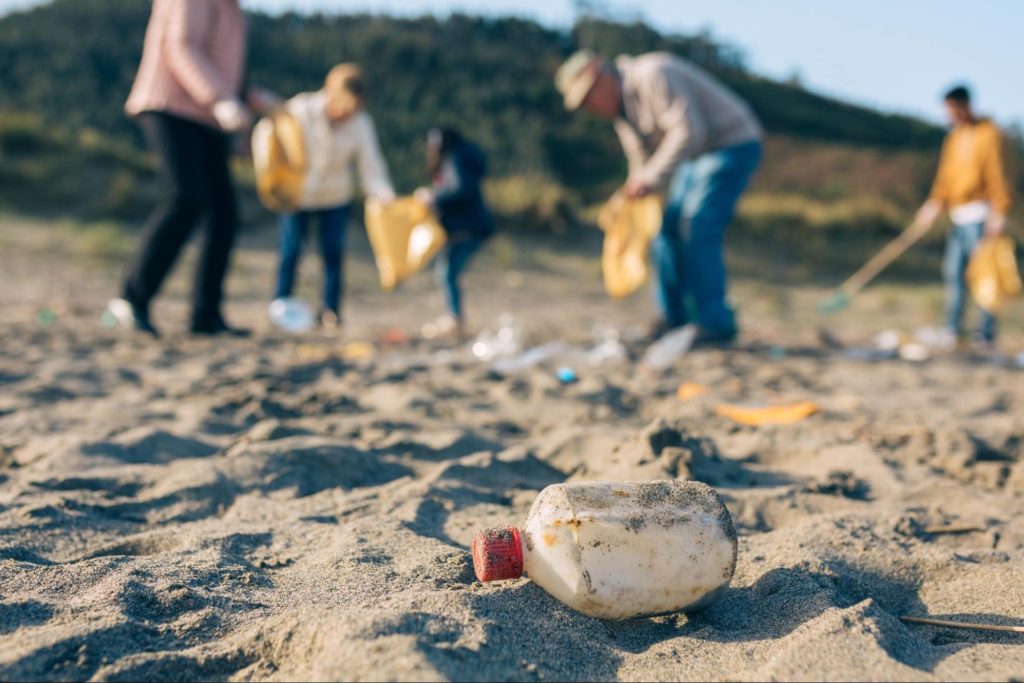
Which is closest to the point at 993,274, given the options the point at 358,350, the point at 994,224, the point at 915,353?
the point at 994,224

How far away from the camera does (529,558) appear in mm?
1623

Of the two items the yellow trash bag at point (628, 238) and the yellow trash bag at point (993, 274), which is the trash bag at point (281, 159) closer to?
the yellow trash bag at point (628, 238)

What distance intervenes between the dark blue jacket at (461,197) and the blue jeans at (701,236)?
105 cm

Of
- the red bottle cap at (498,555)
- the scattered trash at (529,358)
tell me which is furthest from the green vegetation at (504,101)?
the red bottle cap at (498,555)

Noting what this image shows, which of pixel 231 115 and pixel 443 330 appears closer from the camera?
pixel 231 115

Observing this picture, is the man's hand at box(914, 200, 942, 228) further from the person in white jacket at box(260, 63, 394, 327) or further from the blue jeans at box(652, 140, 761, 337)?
the person in white jacket at box(260, 63, 394, 327)

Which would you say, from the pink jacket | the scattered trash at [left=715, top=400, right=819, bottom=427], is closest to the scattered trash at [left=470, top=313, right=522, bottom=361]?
the scattered trash at [left=715, top=400, right=819, bottom=427]

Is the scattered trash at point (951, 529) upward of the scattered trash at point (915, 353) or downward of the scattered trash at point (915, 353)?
upward

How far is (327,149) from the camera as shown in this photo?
499cm

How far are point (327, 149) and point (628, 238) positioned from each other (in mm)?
1707

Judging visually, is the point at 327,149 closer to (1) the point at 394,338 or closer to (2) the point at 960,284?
(1) the point at 394,338

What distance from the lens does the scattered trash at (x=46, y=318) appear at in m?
4.77

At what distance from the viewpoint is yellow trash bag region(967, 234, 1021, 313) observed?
5.38m

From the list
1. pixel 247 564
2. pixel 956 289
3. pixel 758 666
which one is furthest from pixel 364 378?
pixel 956 289
